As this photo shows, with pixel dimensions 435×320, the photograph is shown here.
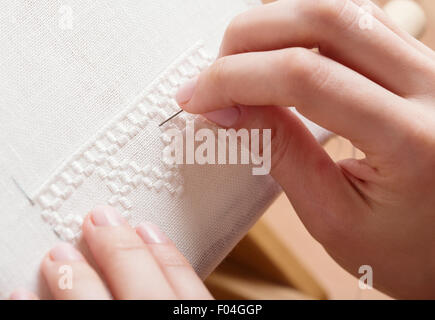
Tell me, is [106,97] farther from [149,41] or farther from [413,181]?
[413,181]

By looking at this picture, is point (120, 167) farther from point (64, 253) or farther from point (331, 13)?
point (331, 13)

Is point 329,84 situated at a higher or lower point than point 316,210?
higher

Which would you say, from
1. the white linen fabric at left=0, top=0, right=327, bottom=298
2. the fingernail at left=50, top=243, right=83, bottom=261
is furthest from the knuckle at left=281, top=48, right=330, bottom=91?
the fingernail at left=50, top=243, right=83, bottom=261

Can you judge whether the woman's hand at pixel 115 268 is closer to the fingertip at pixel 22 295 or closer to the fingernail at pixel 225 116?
the fingertip at pixel 22 295

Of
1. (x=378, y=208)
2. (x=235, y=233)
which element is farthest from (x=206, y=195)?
(x=378, y=208)

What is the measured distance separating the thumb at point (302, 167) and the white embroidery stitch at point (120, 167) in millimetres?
47

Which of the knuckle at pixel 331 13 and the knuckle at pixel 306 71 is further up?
the knuckle at pixel 331 13

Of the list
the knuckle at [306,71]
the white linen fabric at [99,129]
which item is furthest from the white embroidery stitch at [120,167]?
the knuckle at [306,71]

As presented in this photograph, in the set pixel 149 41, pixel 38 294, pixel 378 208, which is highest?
pixel 149 41

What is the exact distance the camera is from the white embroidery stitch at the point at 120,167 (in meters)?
0.38

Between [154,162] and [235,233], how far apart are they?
11cm

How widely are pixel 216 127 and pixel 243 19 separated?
0.10 metres

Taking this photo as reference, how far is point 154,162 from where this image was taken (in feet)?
1.35

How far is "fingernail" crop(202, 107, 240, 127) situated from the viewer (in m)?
0.42
